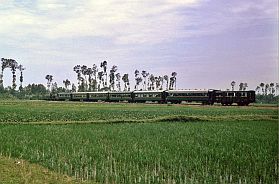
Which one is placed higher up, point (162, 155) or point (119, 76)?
point (119, 76)

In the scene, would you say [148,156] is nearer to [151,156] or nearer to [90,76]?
A: [151,156]

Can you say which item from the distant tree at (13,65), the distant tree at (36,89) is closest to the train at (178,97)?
the distant tree at (13,65)

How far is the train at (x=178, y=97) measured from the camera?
48781 millimetres

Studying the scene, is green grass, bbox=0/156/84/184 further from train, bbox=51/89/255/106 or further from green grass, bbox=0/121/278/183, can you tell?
train, bbox=51/89/255/106

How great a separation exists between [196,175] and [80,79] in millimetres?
104296

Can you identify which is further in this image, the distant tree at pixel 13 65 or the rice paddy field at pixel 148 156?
the distant tree at pixel 13 65

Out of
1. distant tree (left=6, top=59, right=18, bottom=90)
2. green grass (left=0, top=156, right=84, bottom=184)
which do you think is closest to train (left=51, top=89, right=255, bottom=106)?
distant tree (left=6, top=59, right=18, bottom=90)

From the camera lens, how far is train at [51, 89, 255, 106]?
48781 millimetres

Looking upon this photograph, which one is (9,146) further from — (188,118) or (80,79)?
(80,79)

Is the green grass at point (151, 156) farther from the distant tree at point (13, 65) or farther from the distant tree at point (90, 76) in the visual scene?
the distant tree at point (90, 76)

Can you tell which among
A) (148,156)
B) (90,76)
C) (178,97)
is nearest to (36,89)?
(90,76)

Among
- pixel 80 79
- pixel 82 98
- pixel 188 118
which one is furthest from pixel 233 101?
pixel 80 79

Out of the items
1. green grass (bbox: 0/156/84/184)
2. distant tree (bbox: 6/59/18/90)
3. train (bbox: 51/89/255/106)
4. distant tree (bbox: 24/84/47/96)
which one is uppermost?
distant tree (bbox: 6/59/18/90)

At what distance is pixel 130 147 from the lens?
13914 mm
